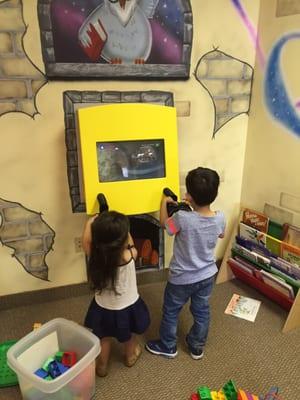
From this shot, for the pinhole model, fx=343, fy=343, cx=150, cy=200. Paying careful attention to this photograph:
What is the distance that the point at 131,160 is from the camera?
1.71 m

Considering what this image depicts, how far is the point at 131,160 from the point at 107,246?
1.81ft

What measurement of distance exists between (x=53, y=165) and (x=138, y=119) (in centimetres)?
53

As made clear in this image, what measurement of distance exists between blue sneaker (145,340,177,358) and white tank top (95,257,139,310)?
1.16 ft

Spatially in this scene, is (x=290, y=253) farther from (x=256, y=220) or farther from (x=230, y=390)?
(x=230, y=390)

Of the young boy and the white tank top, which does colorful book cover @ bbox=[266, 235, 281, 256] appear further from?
the white tank top

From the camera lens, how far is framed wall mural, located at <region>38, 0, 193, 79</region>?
160 cm

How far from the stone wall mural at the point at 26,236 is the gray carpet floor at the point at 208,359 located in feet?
0.91

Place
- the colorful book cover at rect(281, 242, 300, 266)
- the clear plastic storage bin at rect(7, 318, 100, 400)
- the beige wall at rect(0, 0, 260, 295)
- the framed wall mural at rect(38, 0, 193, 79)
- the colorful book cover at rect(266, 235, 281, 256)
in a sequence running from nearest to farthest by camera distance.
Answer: the clear plastic storage bin at rect(7, 318, 100, 400) < the framed wall mural at rect(38, 0, 193, 79) < the beige wall at rect(0, 0, 260, 295) < the colorful book cover at rect(281, 242, 300, 266) < the colorful book cover at rect(266, 235, 281, 256)

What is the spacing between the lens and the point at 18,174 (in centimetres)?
176

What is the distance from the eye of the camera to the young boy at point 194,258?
142 cm

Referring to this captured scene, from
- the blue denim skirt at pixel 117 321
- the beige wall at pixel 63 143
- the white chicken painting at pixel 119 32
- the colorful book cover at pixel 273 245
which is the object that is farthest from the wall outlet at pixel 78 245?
the colorful book cover at pixel 273 245

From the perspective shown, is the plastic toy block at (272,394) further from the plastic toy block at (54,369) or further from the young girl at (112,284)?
the plastic toy block at (54,369)

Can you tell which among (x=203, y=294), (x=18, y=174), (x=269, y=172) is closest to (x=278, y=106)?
(x=269, y=172)

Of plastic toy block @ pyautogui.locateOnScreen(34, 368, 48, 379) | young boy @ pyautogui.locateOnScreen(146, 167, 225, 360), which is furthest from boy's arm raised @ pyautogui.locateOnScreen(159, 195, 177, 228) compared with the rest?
plastic toy block @ pyautogui.locateOnScreen(34, 368, 48, 379)
